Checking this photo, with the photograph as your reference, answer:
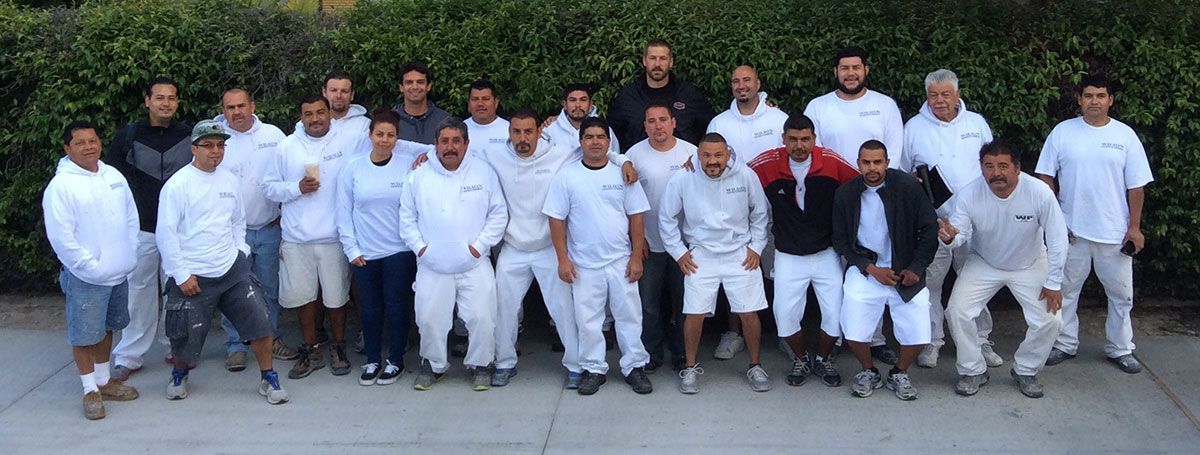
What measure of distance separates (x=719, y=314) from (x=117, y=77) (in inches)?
170

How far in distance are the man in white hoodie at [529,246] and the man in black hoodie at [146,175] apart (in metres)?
1.96

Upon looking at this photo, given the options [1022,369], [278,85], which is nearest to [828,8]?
[1022,369]

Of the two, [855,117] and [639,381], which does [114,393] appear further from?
[855,117]

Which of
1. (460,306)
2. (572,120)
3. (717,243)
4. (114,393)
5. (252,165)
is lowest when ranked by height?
(114,393)

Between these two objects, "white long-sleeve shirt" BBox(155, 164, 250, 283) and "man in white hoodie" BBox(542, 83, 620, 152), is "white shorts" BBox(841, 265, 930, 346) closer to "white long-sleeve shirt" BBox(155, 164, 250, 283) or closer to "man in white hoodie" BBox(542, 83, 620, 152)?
"man in white hoodie" BBox(542, 83, 620, 152)

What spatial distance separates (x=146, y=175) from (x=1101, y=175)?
5.60 metres

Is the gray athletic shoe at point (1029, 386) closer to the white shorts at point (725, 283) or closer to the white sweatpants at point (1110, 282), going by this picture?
the white sweatpants at point (1110, 282)

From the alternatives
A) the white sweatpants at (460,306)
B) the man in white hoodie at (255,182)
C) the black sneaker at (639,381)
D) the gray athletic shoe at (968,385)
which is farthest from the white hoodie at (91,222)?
the gray athletic shoe at (968,385)

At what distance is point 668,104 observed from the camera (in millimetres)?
7059

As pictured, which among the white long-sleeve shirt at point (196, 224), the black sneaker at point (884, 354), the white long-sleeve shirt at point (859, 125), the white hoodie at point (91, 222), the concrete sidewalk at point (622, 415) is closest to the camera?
the concrete sidewalk at point (622, 415)

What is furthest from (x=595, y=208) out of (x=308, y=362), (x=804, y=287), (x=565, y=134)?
(x=308, y=362)

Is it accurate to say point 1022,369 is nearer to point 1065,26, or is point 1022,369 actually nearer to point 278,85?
point 1065,26

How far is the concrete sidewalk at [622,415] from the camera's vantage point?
18.6 feet

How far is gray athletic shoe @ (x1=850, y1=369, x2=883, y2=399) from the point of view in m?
6.23
